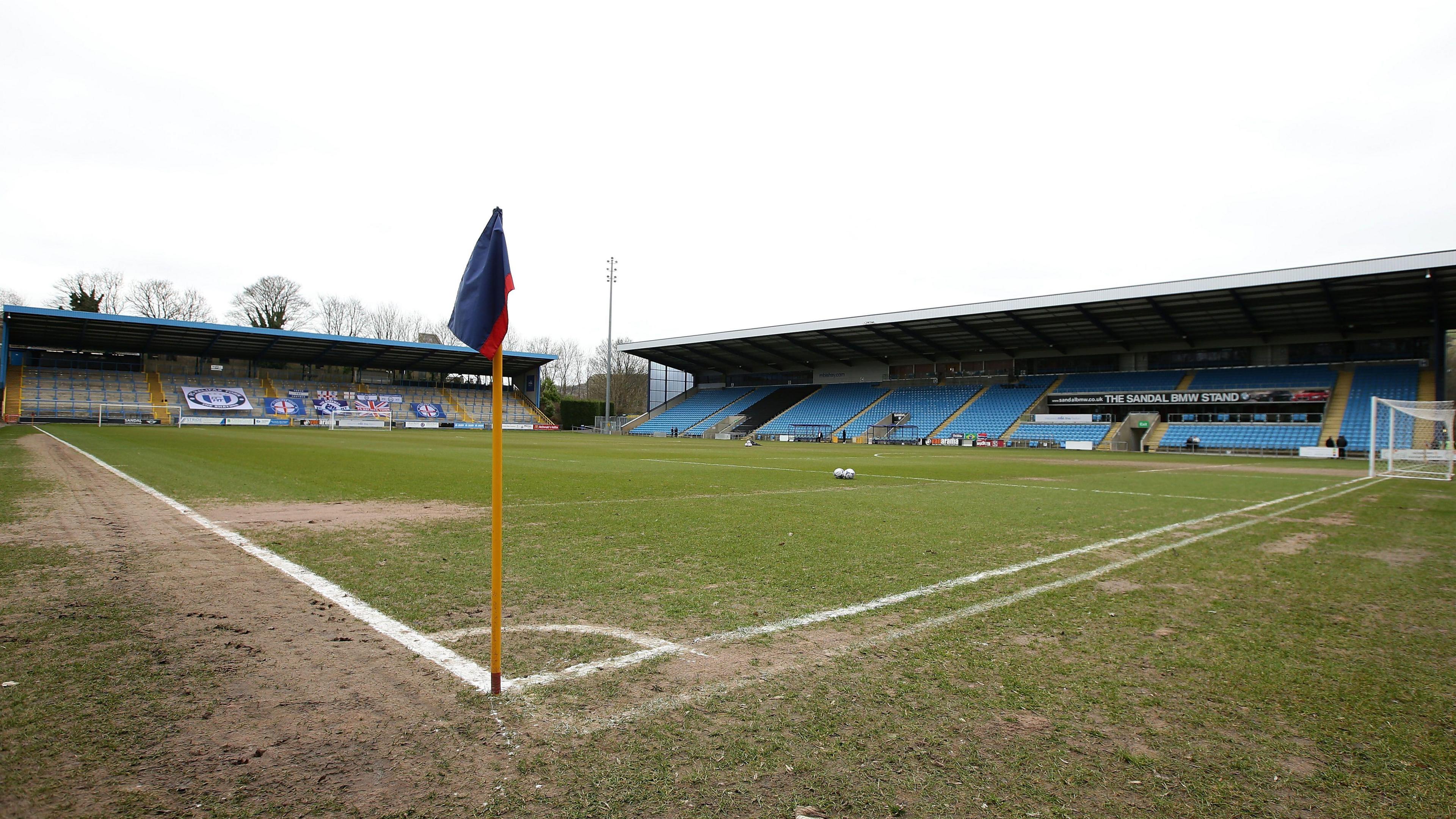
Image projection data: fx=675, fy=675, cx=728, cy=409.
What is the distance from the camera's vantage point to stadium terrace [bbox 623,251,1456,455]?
32781mm

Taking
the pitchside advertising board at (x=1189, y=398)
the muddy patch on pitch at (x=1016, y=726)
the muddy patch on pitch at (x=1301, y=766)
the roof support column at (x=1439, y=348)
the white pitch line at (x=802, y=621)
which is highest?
the roof support column at (x=1439, y=348)

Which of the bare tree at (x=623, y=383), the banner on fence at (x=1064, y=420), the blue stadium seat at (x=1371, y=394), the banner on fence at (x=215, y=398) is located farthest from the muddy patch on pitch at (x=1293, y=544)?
the bare tree at (x=623, y=383)

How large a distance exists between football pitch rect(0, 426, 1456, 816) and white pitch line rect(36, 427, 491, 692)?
4 cm

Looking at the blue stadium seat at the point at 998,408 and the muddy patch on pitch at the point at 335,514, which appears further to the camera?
the blue stadium seat at the point at 998,408

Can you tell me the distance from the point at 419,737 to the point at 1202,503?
12.1 m

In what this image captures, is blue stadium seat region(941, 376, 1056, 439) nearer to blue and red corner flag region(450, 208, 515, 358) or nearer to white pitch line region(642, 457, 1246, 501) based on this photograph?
white pitch line region(642, 457, 1246, 501)

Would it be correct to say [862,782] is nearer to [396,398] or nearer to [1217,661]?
[1217,661]

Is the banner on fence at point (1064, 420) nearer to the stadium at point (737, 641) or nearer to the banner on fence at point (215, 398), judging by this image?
the stadium at point (737, 641)

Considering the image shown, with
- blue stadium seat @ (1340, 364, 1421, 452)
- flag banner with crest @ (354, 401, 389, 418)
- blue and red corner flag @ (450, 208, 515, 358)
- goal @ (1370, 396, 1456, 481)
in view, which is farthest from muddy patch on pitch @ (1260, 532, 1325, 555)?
flag banner with crest @ (354, 401, 389, 418)

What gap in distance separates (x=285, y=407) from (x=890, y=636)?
64.7 meters

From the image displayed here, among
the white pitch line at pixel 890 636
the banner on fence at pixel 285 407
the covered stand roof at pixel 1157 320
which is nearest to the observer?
the white pitch line at pixel 890 636

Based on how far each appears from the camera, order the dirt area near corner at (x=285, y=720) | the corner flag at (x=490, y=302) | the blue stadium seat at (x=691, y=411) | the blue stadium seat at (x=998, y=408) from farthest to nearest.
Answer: the blue stadium seat at (x=691, y=411), the blue stadium seat at (x=998, y=408), the corner flag at (x=490, y=302), the dirt area near corner at (x=285, y=720)

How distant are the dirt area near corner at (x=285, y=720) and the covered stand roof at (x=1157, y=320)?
38.6m

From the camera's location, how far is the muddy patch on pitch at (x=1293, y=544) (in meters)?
6.66
